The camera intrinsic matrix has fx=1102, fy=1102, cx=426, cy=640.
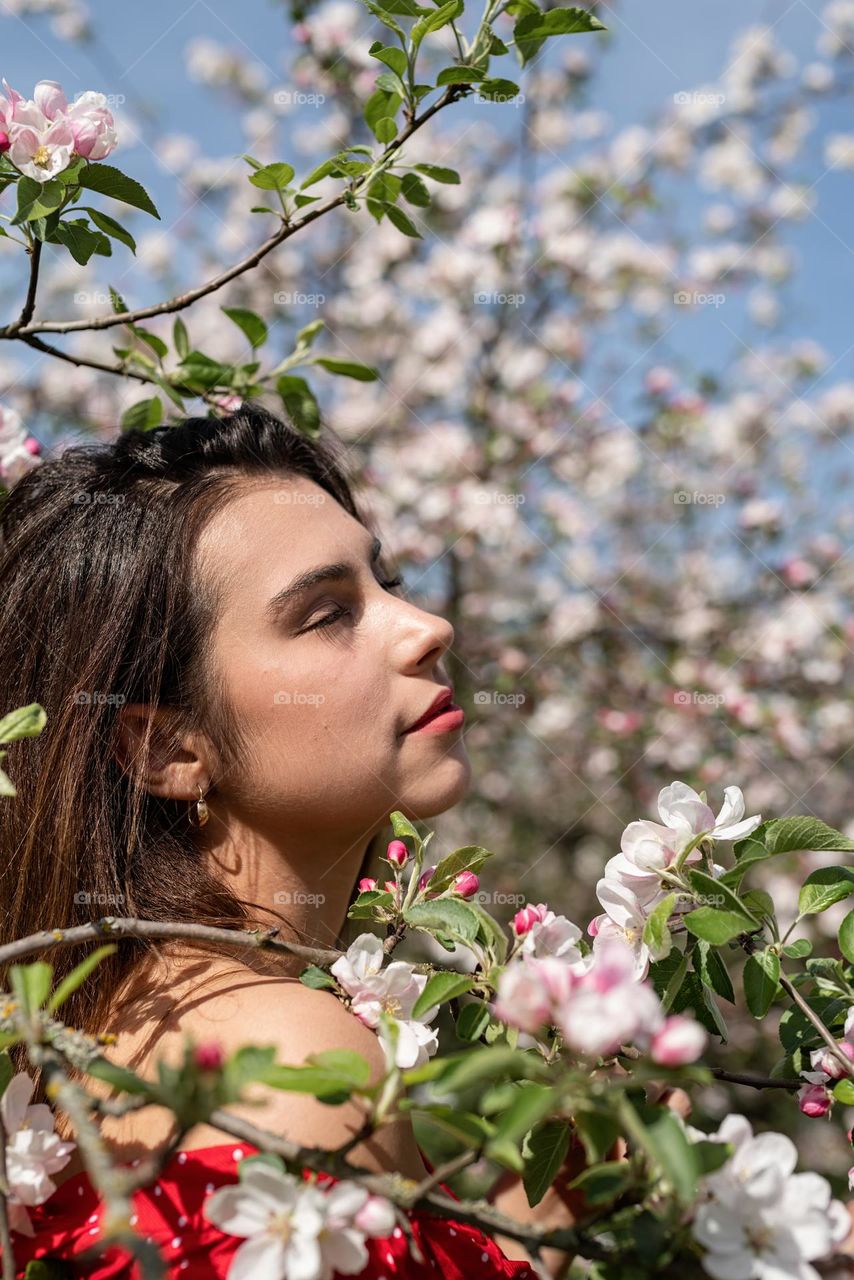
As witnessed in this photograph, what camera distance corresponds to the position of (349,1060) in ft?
2.19

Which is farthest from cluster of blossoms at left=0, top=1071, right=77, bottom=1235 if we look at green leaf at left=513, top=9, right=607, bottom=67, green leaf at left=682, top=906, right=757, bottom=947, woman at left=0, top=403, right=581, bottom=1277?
green leaf at left=513, top=9, right=607, bottom=67

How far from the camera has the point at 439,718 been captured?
1290 millimetres

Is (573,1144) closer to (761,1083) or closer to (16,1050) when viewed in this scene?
(761,1083)

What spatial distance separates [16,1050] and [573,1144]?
0.57 metres

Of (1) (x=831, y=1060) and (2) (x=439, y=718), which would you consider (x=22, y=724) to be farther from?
(1) (x=831, y=1060)

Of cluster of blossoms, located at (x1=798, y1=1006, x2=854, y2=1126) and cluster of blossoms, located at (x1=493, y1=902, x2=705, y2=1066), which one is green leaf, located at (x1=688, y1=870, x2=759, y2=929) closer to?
cluster of blossoms, located at (x1=798, y1=1006, x2=854, y2=1126)

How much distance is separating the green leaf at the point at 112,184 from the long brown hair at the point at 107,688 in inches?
14.5

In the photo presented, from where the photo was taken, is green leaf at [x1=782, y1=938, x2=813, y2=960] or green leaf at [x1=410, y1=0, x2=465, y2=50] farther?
green leaf at [x1=410, y1=0, x2=465, y2=50]

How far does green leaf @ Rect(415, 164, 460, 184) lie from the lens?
1333 mm

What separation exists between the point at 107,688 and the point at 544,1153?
748mm

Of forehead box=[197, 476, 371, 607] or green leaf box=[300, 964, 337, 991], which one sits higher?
forehead box=[197, 476, 371, 607]

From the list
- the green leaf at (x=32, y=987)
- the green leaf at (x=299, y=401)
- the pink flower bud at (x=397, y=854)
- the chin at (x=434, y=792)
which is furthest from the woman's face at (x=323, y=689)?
the green leaf at (x=32, y=987)

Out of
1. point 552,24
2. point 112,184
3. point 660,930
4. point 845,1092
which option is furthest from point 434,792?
point 552,24

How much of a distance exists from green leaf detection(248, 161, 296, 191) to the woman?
37 centimetres
